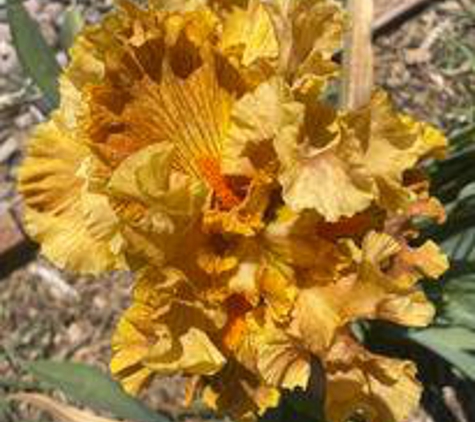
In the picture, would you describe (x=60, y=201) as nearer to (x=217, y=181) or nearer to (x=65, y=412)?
(x=217, y=181)

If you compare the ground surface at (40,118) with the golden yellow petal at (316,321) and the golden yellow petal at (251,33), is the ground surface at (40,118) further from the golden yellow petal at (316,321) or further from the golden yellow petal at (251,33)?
the golden yellow petal at (251,33)

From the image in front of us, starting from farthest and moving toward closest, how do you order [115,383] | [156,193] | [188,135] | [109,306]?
[109,306] < [115,383] < [188,135] < [156,193]

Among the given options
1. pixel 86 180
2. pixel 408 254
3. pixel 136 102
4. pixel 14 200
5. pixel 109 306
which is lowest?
pixel 109 306

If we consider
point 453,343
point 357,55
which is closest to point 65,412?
point 453,343

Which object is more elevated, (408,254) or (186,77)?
(186,77)

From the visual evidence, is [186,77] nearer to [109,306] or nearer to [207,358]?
[207,358]

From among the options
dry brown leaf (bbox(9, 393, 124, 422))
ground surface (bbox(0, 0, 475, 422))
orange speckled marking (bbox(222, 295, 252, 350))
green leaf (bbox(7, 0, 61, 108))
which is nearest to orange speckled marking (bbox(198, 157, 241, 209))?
orange speckled marking (bbox(222, 295, 252, 350))

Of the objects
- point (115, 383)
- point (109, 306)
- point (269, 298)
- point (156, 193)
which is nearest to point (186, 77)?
point (156, 193)
